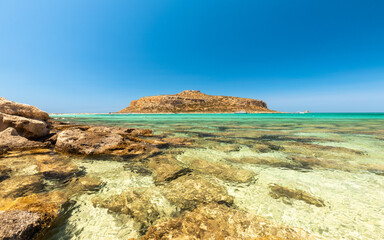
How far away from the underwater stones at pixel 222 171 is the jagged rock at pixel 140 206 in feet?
6.13

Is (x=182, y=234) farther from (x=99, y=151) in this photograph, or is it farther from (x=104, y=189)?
(x=99, y=151)

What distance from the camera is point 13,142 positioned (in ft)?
21.1

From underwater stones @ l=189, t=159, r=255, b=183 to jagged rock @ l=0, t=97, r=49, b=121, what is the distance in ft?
36.9

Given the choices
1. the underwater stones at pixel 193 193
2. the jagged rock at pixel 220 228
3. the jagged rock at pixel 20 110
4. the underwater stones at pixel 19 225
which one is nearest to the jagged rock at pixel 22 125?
the jagged rock at pixel 20 110

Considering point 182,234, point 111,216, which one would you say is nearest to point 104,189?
point 111,216

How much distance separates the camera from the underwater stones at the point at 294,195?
3.26 metres

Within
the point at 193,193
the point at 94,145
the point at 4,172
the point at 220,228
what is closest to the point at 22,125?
the point at 94,145

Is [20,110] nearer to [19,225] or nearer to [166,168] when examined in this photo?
[166,168]

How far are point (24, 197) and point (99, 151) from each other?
323 cm

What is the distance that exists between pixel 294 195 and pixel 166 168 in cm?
344

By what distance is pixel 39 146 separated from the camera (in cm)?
673

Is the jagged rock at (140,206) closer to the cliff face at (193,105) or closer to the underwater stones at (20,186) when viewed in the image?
the underwater stones at (20,186)

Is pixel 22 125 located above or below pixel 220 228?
above

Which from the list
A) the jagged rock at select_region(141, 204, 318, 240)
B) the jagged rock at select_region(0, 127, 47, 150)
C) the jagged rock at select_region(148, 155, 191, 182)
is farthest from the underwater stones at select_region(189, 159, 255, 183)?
the jagged rock at select_region(0, 127, 47, 150)
